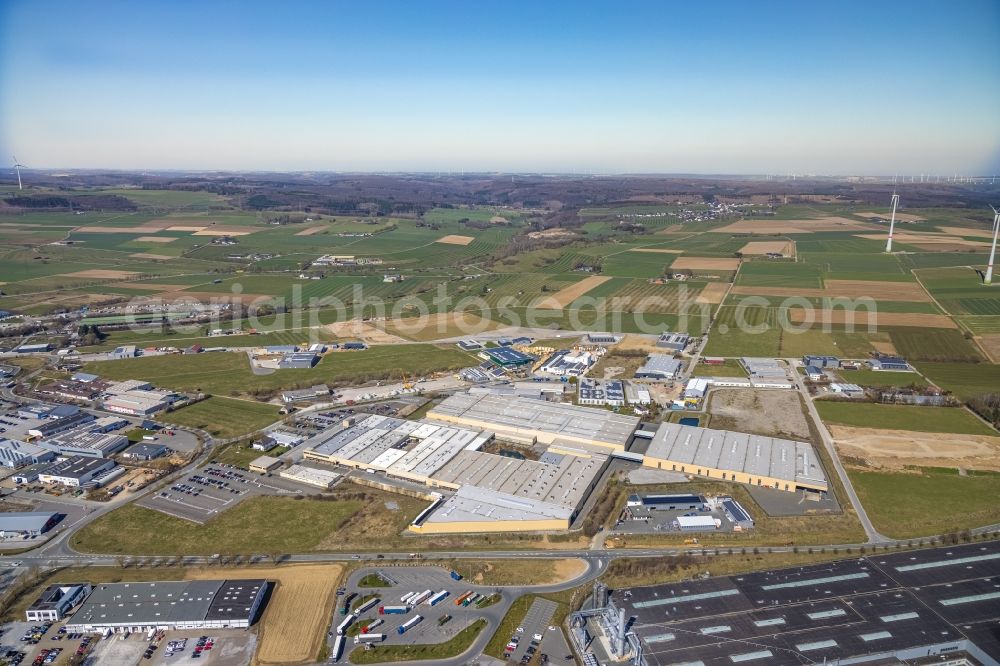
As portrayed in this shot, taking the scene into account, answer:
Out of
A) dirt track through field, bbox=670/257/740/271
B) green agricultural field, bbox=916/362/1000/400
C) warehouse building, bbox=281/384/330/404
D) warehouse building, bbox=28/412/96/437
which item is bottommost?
warehouse building, bbox=28/412/96/437

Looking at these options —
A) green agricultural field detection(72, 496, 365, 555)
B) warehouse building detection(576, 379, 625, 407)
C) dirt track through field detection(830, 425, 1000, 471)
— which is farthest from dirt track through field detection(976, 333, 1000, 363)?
green agricultural field detection(72, 496, 365, 555)

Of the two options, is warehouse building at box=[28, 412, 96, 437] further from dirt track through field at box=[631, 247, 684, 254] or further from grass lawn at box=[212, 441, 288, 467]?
dirt track through field at box=[631, 247, 684, 254]

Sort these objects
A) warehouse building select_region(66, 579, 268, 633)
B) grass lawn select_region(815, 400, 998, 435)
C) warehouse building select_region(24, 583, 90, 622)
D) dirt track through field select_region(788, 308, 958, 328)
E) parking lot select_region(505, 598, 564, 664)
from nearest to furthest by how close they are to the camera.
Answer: parking lot select_region(505, 598, 564, 664)
warehouse building select_region(66, 579, 268, 633)
warehouse building select_region(24, 583, 90, 622)
grass lawn select_region(815, 400, 998, 435)
dirt track through field select_region(788, 308, 958, 328)

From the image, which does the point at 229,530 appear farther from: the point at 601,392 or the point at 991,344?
the point at 991,344

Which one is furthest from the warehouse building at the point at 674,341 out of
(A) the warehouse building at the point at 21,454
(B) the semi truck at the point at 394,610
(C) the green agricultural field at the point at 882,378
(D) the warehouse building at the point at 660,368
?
(A) the warehouse building at the point at 21,454

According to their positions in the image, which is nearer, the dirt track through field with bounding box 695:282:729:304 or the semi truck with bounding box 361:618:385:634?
the semi truck with bounding box 361:618:385:634

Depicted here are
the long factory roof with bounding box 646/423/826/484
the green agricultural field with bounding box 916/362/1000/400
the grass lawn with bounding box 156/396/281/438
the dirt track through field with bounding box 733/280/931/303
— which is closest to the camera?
the long factory roof with bounding box 646/423/826/484

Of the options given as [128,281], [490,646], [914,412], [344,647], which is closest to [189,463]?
[344,647]

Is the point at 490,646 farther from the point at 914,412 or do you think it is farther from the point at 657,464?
the point at 914,412
